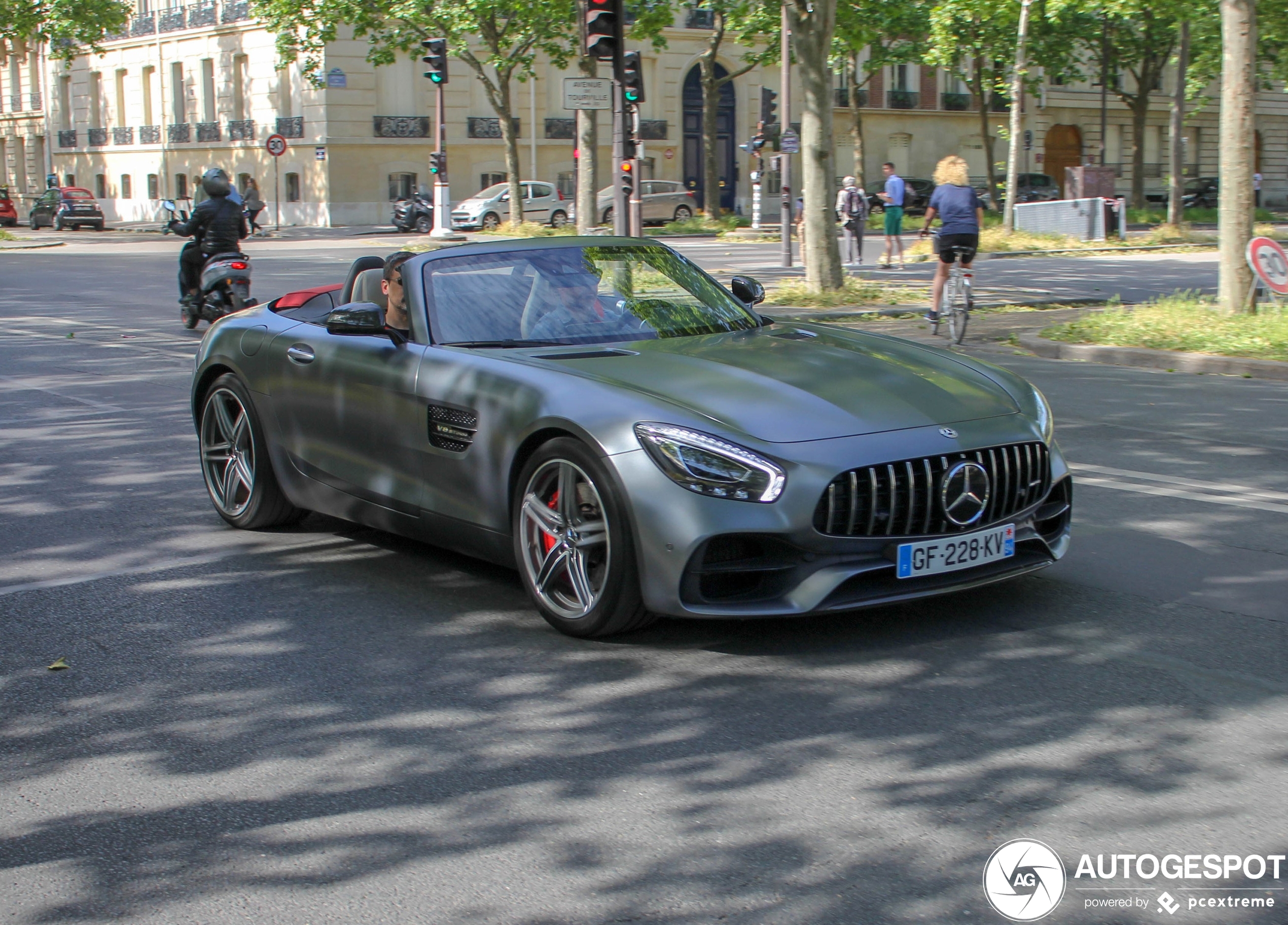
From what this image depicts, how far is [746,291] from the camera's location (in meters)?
6.80

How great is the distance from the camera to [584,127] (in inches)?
1314

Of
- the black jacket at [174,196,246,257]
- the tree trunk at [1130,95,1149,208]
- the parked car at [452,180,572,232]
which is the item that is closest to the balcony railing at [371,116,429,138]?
the parked car at [452,180,572,232]

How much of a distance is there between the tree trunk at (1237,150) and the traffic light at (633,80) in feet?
21.5

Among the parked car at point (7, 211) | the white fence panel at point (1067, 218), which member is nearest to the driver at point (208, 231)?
the white fence panel at point (1067, 218)

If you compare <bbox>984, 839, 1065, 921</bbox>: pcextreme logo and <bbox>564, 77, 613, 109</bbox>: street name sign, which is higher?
<bbox>564, 77, 613, 109</bbox>: street name sign

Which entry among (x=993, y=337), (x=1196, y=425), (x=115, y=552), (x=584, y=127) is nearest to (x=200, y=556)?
(x=115, y=552)

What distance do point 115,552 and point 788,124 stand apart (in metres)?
24.0

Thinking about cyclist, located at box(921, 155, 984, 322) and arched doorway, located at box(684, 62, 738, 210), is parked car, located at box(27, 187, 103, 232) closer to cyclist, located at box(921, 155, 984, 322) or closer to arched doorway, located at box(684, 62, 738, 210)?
arched doorway, located at box(684, 62, 738, 210)

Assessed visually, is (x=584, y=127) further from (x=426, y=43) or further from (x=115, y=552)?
(x=115, y=552)

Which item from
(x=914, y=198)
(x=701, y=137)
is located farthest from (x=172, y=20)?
(x=914, y=198)

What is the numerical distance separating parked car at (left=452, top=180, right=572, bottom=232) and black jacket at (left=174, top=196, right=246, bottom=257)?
90.1 ft

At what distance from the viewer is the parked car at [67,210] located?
2088 inches

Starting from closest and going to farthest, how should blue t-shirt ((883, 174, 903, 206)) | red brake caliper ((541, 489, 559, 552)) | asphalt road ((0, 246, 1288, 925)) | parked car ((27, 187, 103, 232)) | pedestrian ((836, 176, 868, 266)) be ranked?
asphalt road ((0, 246, 1288, 925)), red brake caliper ((541, 489, 559, 552)), blue t-shirt ((883, 174, 903, 206)), pedestrian ((836, 176, 868, 266)), parked car ((27, 187, 103, 232))

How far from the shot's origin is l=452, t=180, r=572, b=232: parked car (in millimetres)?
46838
